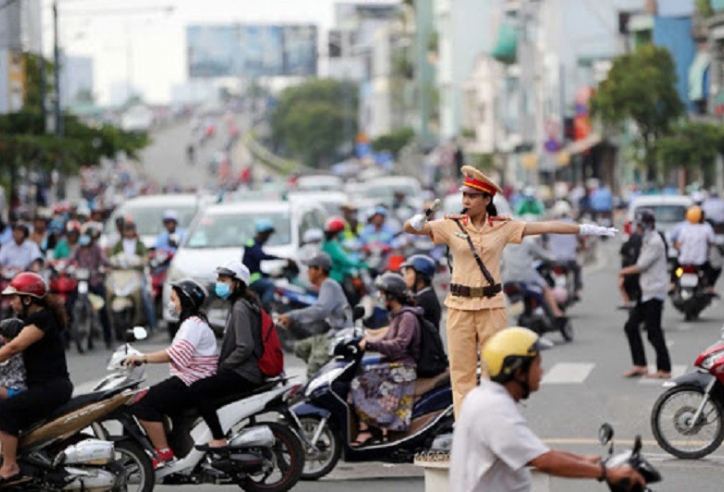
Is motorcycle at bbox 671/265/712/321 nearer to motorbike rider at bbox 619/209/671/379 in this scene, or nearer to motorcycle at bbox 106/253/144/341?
motorcycle at bbox 106/253/144/341

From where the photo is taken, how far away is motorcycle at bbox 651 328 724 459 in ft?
47.6

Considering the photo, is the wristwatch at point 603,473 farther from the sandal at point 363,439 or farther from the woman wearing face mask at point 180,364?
the sandal at point 363,439

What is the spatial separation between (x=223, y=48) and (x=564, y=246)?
157m

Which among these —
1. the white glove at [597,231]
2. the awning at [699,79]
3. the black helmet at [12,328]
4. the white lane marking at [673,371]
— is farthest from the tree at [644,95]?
the black helmet at [12,328]

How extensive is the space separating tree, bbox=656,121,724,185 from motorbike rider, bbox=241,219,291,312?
117 feet

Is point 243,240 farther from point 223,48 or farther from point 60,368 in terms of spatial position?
point 223,48

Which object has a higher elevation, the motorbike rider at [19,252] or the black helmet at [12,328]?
the black helmet at [12,328]

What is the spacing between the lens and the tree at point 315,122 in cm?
17412

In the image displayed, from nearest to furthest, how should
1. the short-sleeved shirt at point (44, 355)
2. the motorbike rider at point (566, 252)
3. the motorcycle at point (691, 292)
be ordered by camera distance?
the short-sleeved shirt at point (44, 355) → the motorcycle at point (691, 292) → the motorbike rider at point (566, 252)

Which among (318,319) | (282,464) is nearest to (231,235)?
(318,319)

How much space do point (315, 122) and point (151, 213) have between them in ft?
469

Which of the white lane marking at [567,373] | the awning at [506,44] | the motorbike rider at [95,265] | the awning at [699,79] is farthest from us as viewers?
the awning at [506,44]

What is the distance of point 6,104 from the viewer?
2003 inches

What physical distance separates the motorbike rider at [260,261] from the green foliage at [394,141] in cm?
11569
